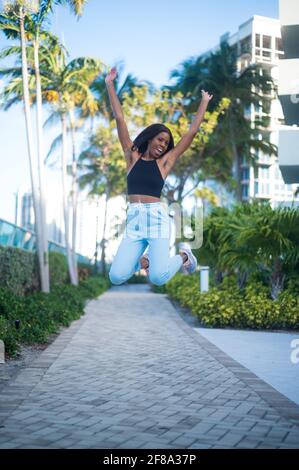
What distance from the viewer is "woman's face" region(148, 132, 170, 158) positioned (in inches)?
182

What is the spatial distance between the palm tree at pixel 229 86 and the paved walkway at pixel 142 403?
2164cm

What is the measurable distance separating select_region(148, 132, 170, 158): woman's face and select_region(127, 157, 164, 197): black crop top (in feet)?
0.26

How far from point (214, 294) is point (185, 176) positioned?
55.7 feet

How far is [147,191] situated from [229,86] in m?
25.0

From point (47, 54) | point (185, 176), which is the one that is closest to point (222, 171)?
point (185, 176)

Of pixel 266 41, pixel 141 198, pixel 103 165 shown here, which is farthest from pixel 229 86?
pixel 266 41

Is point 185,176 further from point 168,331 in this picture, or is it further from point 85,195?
point 168,331

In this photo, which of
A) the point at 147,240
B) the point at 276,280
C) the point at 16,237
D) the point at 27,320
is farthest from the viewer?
the point at 16,237

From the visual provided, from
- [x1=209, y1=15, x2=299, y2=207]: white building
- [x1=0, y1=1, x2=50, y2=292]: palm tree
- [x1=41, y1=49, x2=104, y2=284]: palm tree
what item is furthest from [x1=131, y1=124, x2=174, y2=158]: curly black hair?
[x1=209, y1=15, x2=299, y2=207]: white building

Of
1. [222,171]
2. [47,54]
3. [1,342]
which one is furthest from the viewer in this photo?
[222,171]

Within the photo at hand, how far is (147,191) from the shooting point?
470 cm

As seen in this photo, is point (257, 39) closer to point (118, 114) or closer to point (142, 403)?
point (118, 114)

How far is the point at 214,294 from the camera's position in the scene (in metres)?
10.8

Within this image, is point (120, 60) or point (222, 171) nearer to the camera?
point (120, 60)
